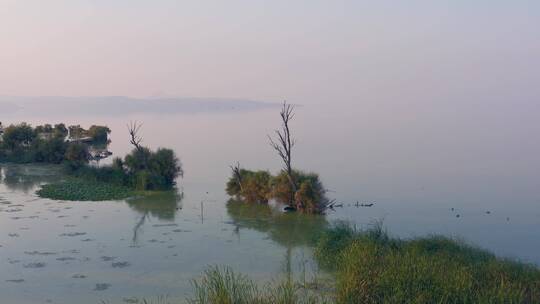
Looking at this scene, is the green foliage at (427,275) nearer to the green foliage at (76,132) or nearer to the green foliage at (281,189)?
the green foliage at (281,189)

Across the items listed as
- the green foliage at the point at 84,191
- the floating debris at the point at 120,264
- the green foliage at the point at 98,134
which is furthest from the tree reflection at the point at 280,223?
the green foliage at the point at 98,134

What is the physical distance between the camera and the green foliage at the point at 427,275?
6.65 meters

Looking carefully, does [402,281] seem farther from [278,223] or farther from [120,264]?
[278,223]

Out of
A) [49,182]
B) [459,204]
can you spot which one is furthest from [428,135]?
[49,182]

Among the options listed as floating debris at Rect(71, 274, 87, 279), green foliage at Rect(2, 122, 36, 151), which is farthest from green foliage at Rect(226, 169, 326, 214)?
green foliage at Rect(2, 122, 36, 151)

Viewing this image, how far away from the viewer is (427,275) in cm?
722

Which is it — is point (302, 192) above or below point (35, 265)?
above

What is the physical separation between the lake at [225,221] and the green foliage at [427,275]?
1440 mm

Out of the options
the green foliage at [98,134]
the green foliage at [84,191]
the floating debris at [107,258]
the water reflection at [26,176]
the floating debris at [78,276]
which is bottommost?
the floating debris at [78,276]

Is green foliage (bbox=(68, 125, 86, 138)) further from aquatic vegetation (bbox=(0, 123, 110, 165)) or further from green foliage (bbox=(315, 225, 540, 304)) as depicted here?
green foliage (bbox=(315, 225, 540, 304))

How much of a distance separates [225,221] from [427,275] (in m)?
7.93

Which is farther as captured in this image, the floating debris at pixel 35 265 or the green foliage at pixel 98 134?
the green foliage at pixel 98 134

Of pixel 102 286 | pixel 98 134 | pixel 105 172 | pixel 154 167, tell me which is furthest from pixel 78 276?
pixel 98 134

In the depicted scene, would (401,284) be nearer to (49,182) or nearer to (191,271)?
(191,271)
